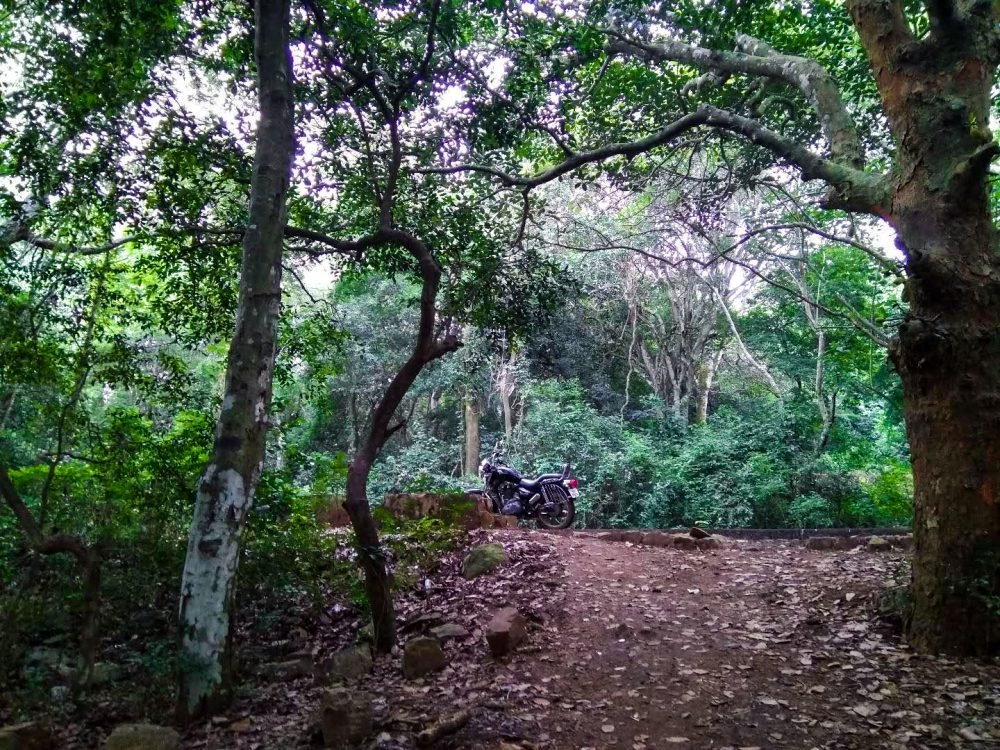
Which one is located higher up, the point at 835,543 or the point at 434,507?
the point at 434,507

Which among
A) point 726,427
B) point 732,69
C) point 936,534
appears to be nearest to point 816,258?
point 726,427

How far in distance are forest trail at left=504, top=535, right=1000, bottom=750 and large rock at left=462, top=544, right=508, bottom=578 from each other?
78cm

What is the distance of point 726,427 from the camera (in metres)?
12.7

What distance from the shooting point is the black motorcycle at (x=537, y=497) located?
1039 cm

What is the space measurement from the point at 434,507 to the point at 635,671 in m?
4.22

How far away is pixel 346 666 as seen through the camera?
16.2 ft

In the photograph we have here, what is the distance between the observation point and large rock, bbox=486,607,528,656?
4914mm

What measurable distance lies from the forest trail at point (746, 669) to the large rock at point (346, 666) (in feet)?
4.06

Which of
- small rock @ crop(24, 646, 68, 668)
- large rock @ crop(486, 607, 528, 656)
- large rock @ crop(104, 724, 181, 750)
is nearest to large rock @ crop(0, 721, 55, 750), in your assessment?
large rock @ crop(104, 724, 181, 750)

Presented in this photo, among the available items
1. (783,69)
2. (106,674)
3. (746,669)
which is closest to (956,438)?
(746,669)

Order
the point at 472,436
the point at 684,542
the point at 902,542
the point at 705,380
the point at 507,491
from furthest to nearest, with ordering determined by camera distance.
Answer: the point at 705,380 < the point at 472,436 < the point at 507,491 < the point at 684,542 < the point at 902,542

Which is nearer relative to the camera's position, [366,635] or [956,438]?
[956,438]

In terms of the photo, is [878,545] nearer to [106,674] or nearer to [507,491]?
[507,491]

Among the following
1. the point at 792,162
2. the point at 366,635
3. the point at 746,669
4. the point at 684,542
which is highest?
→ the point at 792,162
